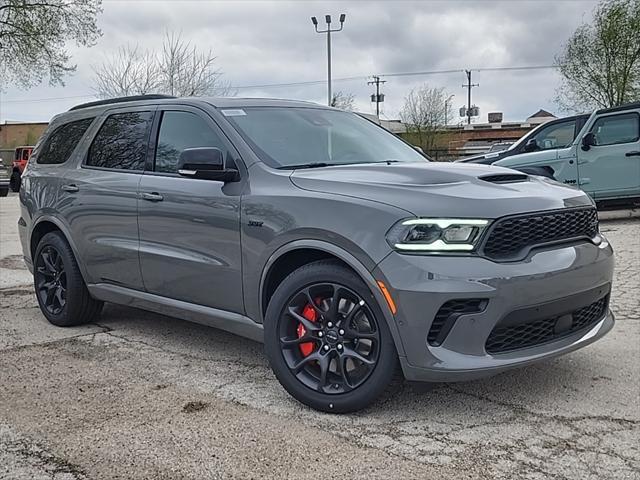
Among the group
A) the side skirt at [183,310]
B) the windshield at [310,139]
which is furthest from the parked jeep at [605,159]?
the side skirt at [183,310]

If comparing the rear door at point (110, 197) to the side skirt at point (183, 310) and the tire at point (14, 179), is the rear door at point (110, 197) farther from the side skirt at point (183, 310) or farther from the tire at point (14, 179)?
the tire at point (14, 179)

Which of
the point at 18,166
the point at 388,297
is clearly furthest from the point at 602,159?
the point at 18,166

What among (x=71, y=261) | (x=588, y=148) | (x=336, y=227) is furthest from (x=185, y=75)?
(x=336, y=227)

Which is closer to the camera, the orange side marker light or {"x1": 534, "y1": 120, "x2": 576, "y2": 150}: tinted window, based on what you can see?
the orange side marker light

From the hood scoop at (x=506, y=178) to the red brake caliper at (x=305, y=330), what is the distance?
118 cm

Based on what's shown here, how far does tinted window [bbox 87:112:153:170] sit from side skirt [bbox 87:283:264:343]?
36.5 inches

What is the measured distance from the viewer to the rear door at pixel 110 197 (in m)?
4.89

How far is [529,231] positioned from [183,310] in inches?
90.3

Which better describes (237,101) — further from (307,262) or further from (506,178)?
(506,178)

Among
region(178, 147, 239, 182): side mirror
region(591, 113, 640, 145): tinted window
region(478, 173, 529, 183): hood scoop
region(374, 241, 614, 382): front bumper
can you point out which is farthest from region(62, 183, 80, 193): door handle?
region(591, 113, 640, 145): tinted window

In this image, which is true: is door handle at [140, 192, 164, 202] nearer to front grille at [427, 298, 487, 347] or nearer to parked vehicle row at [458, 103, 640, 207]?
front grille at [427, 298, 487, 347]

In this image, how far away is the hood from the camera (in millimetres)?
3369

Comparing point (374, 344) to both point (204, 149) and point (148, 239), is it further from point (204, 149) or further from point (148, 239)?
point (148, 239)

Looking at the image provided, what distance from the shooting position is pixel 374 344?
11.5ft
